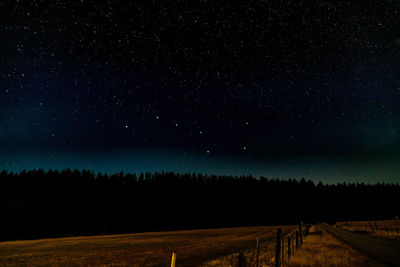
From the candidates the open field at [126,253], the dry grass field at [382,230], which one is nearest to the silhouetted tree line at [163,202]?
the open field at [126,253]

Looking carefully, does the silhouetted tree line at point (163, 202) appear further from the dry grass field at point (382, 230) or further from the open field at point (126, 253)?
the dry grass field at point (382, 230)

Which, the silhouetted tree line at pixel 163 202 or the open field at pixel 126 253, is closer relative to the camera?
the open field at pixel 126 253

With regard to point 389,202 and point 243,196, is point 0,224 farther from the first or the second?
point 389,202

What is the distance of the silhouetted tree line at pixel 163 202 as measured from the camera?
7300 centimetres

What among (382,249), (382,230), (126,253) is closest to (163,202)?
(382,230)

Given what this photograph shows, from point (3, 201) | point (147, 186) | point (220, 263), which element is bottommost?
point (220, 263)

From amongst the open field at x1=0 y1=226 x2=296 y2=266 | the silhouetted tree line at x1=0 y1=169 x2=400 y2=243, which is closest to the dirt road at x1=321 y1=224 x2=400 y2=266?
the open field at x1=0 y1=226 x2=296 y2=266

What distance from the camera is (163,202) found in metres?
98.2

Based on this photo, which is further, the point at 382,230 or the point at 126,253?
the point at 382,230

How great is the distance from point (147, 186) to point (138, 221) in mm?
25962

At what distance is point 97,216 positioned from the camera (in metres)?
79.1

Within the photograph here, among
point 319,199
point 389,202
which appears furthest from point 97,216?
point 389,202

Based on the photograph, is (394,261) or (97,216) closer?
(394,261)

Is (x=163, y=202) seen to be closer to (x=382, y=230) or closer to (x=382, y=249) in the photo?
(x=382, y=230)
